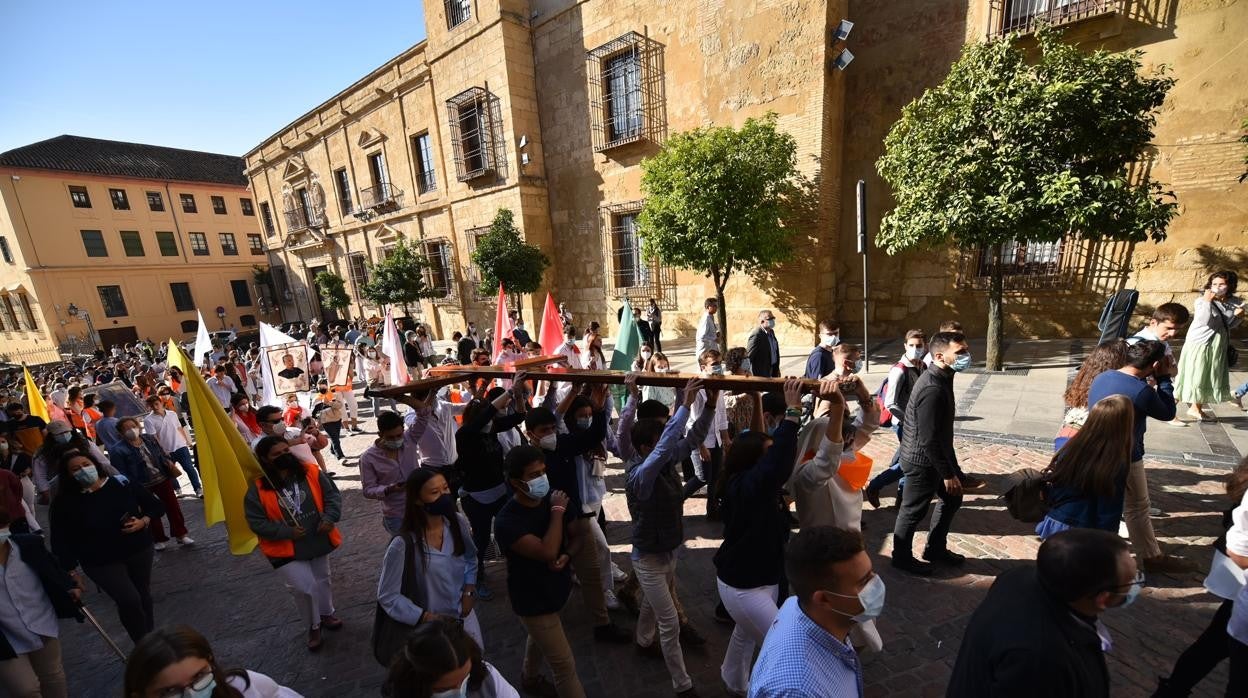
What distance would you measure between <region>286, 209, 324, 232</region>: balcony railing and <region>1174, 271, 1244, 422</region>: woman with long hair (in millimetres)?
29889

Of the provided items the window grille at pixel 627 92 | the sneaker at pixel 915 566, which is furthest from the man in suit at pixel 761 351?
the window grille at pixel 627 92

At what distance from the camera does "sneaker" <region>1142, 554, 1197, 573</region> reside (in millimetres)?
3465

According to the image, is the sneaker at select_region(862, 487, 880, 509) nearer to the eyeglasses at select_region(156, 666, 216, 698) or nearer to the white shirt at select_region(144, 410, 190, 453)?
the eyeglasses at select_region(156, 666, 216, 698)

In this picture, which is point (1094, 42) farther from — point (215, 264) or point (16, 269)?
point (16, 269)

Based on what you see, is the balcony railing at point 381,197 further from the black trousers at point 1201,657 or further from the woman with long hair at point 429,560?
the black trousers at point 1201,657

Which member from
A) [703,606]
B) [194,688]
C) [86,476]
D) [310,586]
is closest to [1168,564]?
[703,606]

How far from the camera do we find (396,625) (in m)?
2.46

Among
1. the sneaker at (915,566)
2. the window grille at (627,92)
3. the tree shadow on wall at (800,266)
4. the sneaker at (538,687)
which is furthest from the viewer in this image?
the window grille at (627,92)

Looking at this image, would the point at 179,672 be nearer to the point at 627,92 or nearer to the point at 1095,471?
the point at 1095,471

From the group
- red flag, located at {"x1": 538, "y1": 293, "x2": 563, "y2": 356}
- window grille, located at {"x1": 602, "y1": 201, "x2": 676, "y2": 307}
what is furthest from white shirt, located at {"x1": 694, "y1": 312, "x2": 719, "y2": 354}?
window grille, located at {"x1": 602, "y1": 201, "x2": 676, "y2": 307}

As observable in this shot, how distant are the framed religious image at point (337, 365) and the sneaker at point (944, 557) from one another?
848 centimetres

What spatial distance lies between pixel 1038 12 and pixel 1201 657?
11.4 m

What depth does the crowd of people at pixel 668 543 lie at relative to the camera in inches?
63.4

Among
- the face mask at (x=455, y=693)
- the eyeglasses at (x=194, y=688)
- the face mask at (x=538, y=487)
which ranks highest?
the face mask at (x=538, y=487)
